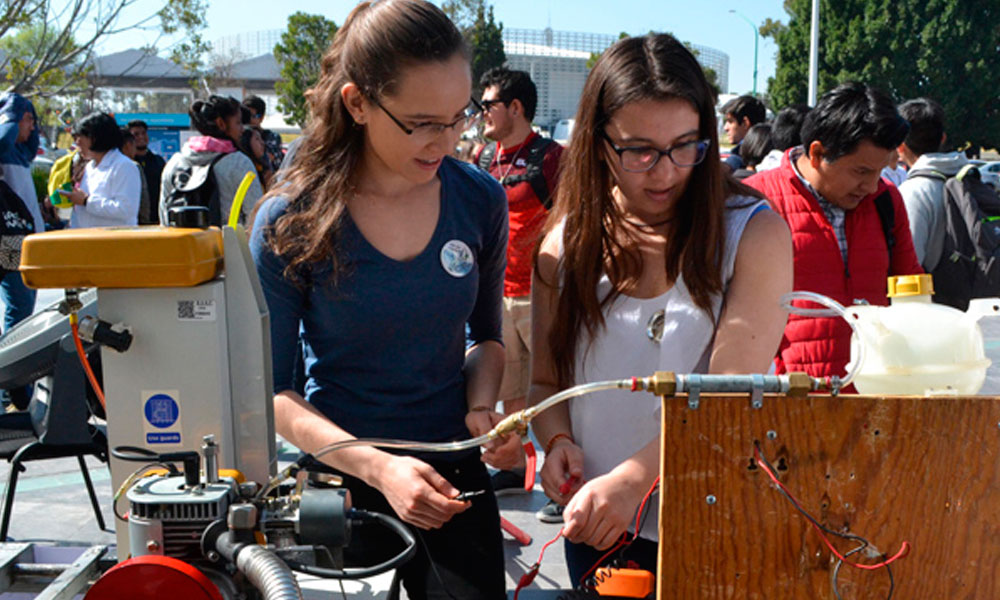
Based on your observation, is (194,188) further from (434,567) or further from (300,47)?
(300,47)

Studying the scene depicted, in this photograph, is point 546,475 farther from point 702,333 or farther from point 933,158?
point 933,158

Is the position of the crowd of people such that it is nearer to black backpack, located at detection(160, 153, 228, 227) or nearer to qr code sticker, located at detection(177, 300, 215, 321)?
qr code sticker, located at detection(177, 300, 215, 321)

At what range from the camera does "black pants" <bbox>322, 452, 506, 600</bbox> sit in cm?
161

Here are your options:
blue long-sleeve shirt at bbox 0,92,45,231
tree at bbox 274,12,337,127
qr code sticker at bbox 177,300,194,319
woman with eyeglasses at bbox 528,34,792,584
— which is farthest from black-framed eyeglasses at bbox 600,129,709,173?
tree at bbox 274,12,337,127

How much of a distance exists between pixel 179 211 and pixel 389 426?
1.77 ft

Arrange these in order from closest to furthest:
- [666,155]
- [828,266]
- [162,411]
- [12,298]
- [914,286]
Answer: [914,286] < [162,411] < [666,155] < [828,266] < [12,298]

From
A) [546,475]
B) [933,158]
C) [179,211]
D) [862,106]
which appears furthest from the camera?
[933,158]

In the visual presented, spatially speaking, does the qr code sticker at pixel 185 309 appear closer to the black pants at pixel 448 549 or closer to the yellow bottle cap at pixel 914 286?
the black pants at pixel 448 549

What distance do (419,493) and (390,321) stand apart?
0.34 m

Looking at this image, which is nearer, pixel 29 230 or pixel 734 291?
pixel 734 291

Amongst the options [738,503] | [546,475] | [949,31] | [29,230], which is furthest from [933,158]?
[949,31]

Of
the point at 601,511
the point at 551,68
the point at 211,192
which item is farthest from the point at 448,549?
the point at 551,68

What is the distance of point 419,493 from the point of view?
1.36m

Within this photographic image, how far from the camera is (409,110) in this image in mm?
1478
